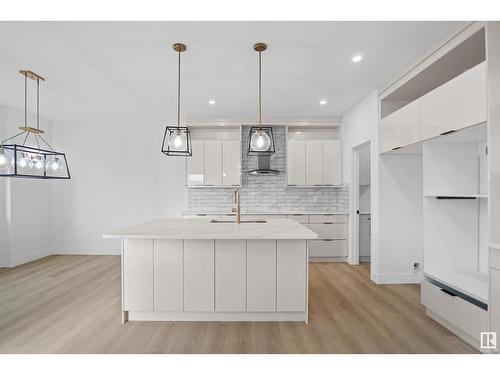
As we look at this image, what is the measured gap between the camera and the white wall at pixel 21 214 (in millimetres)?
4629

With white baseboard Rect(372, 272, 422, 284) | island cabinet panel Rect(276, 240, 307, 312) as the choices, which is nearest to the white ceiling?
island cabinet panel Rect(276, 240, 307, 312)

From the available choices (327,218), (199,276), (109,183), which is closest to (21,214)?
(109,183)

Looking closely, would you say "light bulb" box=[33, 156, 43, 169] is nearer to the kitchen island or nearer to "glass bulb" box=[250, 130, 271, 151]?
the kitchen island

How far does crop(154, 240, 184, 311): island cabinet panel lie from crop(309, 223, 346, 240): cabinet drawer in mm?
2975

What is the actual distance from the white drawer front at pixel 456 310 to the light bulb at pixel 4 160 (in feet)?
14.0

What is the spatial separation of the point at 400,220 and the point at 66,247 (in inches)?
244

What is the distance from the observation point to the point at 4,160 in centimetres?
255

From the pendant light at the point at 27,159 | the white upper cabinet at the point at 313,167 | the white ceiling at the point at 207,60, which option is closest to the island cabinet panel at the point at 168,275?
the pendant light at the point at 27,159

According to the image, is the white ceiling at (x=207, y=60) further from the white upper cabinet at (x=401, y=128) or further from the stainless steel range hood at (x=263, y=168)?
the stainless steel range hood at (x=263, y=168)

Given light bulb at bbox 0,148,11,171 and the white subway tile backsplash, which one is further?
the white subway tile backsplash

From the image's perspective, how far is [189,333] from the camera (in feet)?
7.97

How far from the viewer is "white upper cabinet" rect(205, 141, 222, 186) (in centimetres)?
524
